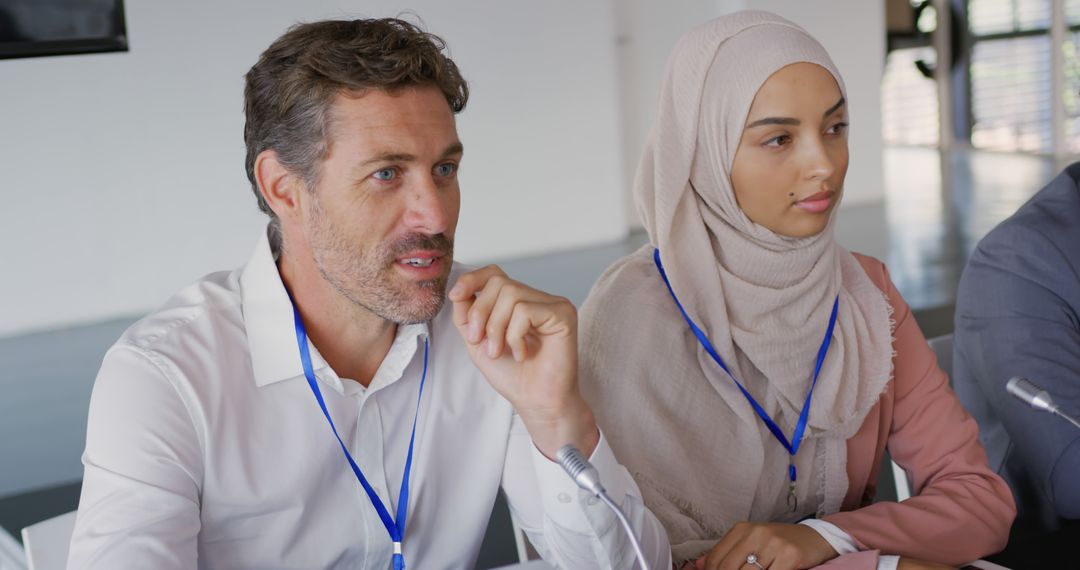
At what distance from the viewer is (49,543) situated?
1525mm

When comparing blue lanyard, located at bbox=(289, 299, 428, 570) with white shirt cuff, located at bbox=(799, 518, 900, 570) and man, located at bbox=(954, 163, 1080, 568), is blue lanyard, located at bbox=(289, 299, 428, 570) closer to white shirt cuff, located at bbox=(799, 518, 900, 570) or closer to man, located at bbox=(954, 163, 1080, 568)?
white shirt cuff, located at bbox=(799, 518, 900, 570)

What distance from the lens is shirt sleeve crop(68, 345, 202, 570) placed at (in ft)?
4.33

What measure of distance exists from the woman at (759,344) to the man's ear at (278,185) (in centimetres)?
55

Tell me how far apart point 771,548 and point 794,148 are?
67cm

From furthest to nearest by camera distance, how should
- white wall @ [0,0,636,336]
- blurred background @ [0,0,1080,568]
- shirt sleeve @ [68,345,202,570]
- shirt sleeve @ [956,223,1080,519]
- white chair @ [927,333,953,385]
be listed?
1. white wall @ [0,0,636,336]
2. blurred background @ [0,0,1080,568]
3. white chair @ [927,333,953,385]
4. shirt sleeve @ [956,223,1080,519]
5. shirt sleeve @ [68,345,202,570]

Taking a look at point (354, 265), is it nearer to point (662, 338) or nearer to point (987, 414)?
point (662, 338)

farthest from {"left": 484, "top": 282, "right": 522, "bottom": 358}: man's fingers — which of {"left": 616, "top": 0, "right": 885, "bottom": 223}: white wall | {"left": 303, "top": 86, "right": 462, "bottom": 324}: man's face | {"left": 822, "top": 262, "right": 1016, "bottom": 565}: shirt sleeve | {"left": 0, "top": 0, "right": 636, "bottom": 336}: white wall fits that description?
{"left": 616, "top": 0, "right": 885, "bottom": 223}: white wall

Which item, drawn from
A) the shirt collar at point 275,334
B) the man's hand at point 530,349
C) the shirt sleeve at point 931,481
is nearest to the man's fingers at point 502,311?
the man's hand at point 530,349

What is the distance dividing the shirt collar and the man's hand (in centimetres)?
21

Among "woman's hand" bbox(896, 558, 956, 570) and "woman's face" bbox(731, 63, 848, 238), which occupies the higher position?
"woman's face" bbox(731, 63, 848, 238)

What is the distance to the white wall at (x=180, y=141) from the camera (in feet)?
21.6

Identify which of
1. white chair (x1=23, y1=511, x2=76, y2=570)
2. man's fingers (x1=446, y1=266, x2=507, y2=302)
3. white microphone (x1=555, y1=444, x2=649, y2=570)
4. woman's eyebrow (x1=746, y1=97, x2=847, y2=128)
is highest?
woman's eyebrow (x1=746, y1=97, x2=847, y2=128)

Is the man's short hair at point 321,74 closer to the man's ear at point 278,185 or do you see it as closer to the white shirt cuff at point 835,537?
the man's ear at point 278,185

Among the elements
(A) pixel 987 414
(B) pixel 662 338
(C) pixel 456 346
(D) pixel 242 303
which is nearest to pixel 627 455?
(B) pixel 662 338
